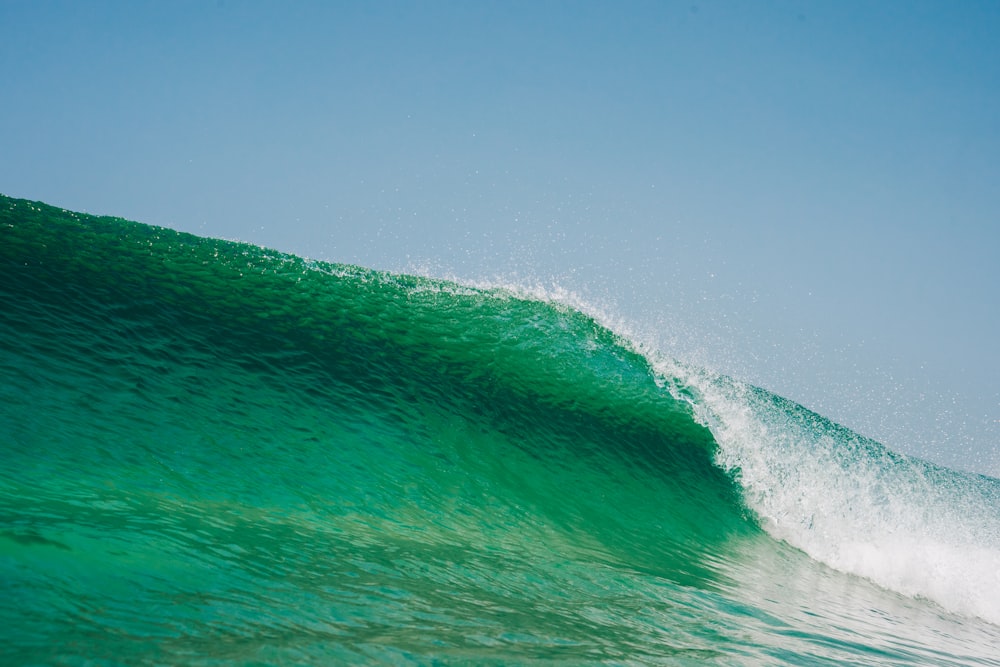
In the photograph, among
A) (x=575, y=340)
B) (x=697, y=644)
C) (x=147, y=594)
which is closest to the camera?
(x=147, y=594)

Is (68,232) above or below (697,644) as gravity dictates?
above

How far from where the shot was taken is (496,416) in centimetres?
677

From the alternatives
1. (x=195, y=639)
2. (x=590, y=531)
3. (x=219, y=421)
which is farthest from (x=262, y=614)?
(x=590, y=531)

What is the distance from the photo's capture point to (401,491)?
4.72 m

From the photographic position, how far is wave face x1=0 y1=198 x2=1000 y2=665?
2.39 m

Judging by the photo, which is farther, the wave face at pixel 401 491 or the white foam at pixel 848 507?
the white foam at pixel 848 507

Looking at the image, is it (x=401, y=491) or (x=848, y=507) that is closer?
(x=401, y=491)

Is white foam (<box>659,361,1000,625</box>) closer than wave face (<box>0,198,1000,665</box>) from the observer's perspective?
No

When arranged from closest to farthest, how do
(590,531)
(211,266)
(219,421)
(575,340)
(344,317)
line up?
1. (219,421)
2. (590,531)
3. (344,317)
4. (211,266)
5. (575,340)

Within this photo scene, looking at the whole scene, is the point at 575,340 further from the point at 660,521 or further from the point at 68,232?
the point at 68,232

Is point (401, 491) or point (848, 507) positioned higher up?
point (848, 507)

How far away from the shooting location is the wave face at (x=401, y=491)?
2.39 meters

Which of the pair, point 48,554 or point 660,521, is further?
point 660,521

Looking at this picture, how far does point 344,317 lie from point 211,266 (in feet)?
5.69
